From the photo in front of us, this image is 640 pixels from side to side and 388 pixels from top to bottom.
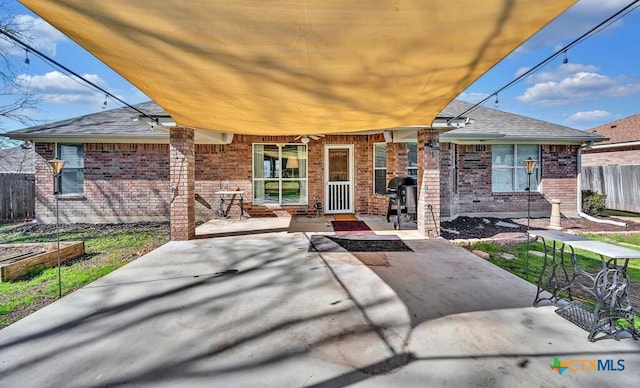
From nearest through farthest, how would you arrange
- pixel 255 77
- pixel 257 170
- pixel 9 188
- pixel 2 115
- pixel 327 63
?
pixel 327 63 → pixel 255 77 → pixel 2 115 → pixel 257 170 → pixel 9 188

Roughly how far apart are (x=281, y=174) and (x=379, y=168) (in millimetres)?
3198

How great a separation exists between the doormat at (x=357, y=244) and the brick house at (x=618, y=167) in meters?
9.38

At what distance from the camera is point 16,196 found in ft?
36.0

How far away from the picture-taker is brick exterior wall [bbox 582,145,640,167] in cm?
1566

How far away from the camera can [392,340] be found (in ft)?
8.84

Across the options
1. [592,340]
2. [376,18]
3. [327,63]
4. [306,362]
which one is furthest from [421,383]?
[327,63]

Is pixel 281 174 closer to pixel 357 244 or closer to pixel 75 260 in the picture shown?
pixel 357 244

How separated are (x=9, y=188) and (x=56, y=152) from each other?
3241 mm

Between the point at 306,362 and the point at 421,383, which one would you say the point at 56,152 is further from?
the point at 421,383

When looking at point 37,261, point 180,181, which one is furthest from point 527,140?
point 37,261

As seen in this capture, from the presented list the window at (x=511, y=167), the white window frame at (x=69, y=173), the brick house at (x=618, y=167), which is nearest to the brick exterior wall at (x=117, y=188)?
the white window frame at (x=69, y=173)

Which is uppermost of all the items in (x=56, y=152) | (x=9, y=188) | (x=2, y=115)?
(x=2, y=115)

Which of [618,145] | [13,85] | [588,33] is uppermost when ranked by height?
[13,85]

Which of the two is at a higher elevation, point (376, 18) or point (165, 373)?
point (376, 18)
